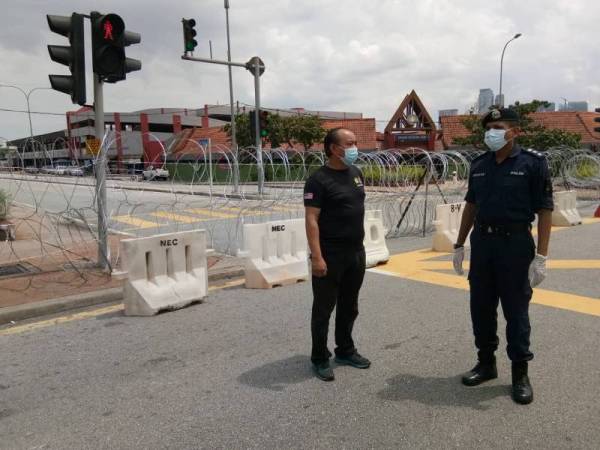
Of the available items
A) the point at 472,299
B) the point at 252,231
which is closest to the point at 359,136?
the point at 252,231

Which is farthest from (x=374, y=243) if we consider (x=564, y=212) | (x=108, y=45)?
(x=564, y=212)

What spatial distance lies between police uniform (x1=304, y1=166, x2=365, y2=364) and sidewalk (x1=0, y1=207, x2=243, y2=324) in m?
2.62

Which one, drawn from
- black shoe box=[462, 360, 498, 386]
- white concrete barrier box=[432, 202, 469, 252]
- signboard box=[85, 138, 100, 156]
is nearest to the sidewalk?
signboard box=[85, 138, 100, 156]

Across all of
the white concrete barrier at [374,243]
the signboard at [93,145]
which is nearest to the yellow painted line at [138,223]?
the signboard at [93,145]

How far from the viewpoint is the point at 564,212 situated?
41.0 feet

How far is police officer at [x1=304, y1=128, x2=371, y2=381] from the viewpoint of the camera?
3771 millimetres

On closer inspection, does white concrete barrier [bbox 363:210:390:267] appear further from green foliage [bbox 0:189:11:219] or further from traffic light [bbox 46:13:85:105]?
green foliage [bbox 0:189:11:219]

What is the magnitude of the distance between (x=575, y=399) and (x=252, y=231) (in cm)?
434

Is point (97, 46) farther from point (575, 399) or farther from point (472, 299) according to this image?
point (575, 399)

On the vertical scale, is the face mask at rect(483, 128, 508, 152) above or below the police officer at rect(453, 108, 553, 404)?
above

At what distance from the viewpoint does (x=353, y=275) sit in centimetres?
404

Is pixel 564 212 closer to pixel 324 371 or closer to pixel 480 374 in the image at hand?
pixel 480 374

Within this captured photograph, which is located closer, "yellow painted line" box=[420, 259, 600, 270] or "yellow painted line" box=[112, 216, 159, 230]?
"yellow painted line" box=[420, 259, 600, 270]

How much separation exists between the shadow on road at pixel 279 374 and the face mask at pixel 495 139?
217 cm
